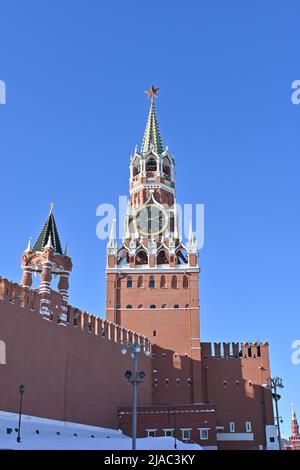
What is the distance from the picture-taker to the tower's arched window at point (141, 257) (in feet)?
200

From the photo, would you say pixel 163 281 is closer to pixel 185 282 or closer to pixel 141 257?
pixel 185 282

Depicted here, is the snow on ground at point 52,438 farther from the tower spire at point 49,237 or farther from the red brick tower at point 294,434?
the red brick tower at point 294,434

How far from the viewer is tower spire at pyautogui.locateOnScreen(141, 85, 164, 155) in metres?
69.2

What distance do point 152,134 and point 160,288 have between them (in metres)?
21.2

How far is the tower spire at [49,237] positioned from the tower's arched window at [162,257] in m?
17.0

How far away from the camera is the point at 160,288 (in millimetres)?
58688

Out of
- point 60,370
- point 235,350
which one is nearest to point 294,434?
point 235,350

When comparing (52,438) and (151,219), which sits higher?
(151,219)

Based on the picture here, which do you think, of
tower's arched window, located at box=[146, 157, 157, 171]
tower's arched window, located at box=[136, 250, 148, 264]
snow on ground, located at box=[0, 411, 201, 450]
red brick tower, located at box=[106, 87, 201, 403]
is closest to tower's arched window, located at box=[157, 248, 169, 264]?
red brick tower, located at box=[106, 87, 201, 403]

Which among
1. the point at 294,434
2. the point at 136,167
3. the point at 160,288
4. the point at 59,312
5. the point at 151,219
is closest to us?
the point at 59,312

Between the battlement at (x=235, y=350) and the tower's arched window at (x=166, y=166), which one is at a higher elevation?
the tower's arched window at (x=166, y=166)

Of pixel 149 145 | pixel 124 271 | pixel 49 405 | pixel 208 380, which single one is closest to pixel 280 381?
pixel 49 405

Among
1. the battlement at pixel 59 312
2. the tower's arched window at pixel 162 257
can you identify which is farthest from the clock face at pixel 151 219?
the battlement at pixel 59 312

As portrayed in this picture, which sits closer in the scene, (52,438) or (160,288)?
(52,438)
